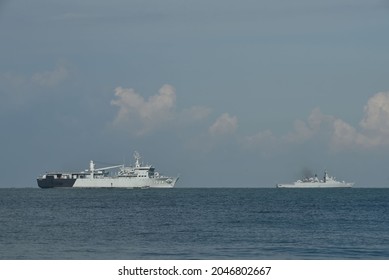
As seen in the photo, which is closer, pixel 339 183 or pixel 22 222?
pixel 22 222

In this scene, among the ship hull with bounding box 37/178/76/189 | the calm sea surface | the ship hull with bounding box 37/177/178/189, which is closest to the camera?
the calm sea surface

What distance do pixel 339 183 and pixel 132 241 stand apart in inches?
5411

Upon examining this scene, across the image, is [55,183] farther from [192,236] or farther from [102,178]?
[192,236]

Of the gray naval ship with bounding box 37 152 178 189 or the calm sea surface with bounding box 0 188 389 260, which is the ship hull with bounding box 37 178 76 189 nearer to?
the gray naval ship with bounding box 37 152 178 189

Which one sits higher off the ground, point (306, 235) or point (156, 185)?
point (156, 185)

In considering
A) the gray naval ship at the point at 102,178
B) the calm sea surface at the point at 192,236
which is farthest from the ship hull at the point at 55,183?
the calm sea surface at the point at 192,236

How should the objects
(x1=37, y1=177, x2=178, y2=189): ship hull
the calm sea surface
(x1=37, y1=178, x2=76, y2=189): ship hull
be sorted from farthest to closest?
1. (x1=37, y1=178, x2=76, y2=189): ship hull
2. (x1=37, y1=177, x2=178, y2=189): ship hull
3. the calm sea surface

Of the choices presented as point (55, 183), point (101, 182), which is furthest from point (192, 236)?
point (55, 183)

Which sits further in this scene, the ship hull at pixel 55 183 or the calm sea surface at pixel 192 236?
the ship hull at pixel 55 183

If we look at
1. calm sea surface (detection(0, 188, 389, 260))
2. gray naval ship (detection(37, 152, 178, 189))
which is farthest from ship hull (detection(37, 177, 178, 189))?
calm sea surface (detection(0, 188, 389, 260))

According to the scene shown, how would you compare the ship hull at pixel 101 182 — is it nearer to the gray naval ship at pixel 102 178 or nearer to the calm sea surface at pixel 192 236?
the gray naval ship at pixel 102 178

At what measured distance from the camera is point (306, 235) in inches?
1766
